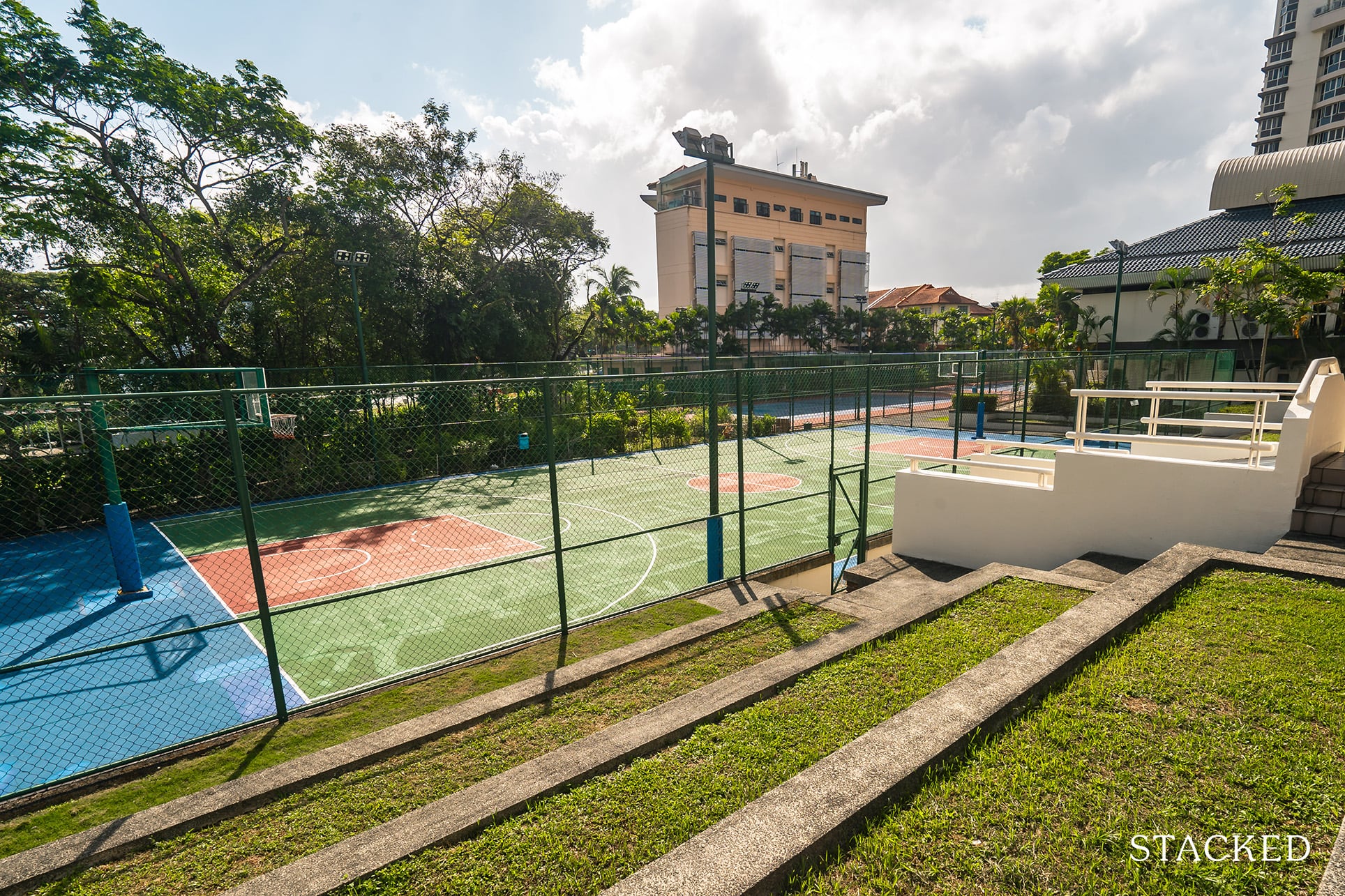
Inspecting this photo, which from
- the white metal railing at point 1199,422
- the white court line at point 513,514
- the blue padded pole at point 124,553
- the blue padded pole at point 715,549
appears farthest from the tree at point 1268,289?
the blue padded pole at point 124,553

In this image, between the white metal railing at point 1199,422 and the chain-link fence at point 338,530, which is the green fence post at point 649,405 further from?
the white metal railing at point 1199,422

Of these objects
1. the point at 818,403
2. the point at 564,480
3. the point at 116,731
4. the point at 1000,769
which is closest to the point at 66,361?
the point at 564,480

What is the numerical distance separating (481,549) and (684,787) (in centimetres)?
931

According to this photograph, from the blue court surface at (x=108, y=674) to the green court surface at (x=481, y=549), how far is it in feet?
1.70

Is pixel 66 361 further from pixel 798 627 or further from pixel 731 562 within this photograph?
pixel 798 627

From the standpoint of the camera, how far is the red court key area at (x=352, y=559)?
10.5m

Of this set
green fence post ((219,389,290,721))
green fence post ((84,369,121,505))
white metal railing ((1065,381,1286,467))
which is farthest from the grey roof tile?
green fence post ((84,369,121,505))

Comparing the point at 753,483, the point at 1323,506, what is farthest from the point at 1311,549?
the point at 753,483

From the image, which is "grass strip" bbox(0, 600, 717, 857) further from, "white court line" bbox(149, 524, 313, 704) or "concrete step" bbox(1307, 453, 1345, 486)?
"concrete step" bbox(1307, 453, 1345, 486)

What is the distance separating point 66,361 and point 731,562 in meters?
19.4

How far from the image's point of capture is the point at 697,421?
2197 cm

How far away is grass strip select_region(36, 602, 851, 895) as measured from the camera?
365 cm

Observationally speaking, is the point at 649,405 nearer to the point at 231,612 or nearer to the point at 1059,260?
the point at 231,612

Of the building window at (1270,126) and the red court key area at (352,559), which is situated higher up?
the building window at (1270,126)
